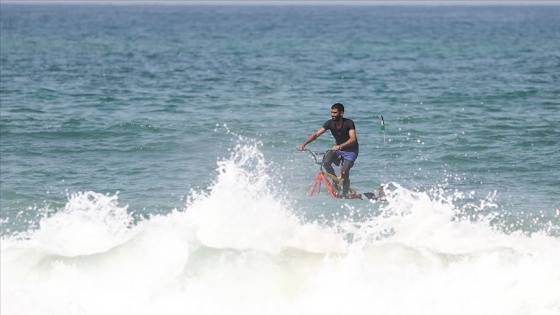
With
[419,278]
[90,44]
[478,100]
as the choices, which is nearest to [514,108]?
[478,100]

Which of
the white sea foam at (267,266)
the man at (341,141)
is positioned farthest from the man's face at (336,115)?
the white sea foam at (267,266)

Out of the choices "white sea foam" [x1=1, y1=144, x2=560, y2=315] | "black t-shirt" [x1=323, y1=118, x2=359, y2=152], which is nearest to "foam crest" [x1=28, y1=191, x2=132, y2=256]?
"white sea foam" [x1=1, y1=144, x2=560, y2=315]

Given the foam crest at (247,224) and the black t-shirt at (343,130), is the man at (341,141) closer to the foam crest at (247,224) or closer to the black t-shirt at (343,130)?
the black t-shirt at (343,130)

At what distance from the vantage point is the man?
52.0 ft

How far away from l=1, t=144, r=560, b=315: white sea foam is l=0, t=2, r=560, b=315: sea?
27mm

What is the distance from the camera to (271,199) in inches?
628

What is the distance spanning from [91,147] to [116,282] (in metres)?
9.62

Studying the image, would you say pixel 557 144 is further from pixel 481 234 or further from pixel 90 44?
pixel 90 44

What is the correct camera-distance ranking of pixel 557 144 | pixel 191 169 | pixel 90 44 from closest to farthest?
1. pixel 191 169
2. pixel 557 144
3. pixel 90 44

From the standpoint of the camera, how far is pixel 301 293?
13141mm

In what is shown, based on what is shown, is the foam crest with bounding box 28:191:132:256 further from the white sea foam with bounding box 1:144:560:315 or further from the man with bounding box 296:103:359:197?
the man with bounding box 296:103:359:197

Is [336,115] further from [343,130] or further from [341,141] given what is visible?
[341,141]

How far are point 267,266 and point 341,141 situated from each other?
357 centimetres

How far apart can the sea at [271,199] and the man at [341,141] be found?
90 centimetres
